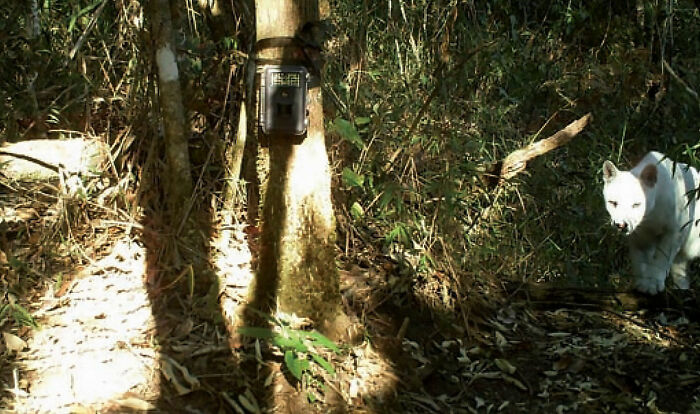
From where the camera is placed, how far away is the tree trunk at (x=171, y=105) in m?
3.44

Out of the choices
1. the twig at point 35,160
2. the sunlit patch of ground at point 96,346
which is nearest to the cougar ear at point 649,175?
the sunlit patch of ground at point 96,346

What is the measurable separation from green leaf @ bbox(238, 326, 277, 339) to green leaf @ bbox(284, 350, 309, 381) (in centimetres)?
11

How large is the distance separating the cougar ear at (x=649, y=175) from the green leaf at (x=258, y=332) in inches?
119

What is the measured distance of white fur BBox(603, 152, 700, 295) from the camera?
182 inches

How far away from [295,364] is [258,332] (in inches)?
8.3

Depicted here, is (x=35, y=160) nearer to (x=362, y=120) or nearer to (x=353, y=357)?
(x=362, y=120)

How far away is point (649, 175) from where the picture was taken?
4.67 m

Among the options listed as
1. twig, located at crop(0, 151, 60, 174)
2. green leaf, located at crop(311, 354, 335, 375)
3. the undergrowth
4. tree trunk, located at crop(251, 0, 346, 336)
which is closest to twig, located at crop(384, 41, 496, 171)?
the undergrowth

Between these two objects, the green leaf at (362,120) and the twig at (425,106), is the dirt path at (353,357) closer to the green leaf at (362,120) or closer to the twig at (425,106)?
the twig at (425,106)

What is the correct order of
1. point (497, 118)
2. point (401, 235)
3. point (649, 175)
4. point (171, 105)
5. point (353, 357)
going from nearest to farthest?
1. point (353, 357)
2. point (171, 105)
3. point (401, 235)
4. point (649, 175)
5. point (497, 118)

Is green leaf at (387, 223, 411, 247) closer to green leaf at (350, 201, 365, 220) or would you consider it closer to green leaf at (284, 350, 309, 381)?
green leaf at (350, 201, 365, 220)

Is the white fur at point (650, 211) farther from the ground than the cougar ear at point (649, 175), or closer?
closer

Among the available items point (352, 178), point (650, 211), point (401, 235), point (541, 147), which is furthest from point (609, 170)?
point (352, 178)

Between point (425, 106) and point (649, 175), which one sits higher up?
point (425, 106)
